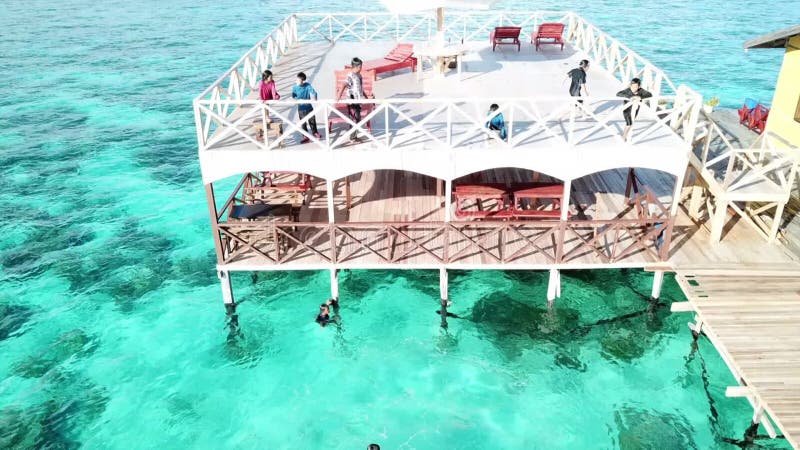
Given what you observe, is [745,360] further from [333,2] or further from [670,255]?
[333,2]

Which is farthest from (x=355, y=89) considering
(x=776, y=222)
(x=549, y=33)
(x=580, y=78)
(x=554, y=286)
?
(x=776, y=222)

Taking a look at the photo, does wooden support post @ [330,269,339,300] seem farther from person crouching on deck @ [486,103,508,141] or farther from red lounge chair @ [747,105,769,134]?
red lounge chair @ [747,105,769,134]

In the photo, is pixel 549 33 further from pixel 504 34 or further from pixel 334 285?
pixel 334 285

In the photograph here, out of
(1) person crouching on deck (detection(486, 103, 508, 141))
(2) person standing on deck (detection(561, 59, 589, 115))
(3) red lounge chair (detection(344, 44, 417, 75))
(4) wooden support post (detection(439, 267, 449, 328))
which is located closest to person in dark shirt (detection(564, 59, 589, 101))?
(2) person standing on deck (detection(561, 59, 589, 115))

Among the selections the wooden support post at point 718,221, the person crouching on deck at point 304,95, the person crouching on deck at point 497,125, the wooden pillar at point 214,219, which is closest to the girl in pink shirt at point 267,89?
the person crouching on deck at point 304,95

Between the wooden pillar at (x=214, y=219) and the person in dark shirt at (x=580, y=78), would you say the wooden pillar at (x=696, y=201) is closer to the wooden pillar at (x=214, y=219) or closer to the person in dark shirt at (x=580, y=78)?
the person in dark shirt at (x=580, y=78)

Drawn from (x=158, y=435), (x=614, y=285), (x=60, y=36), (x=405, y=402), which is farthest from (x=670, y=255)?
(x=60, y=36)
